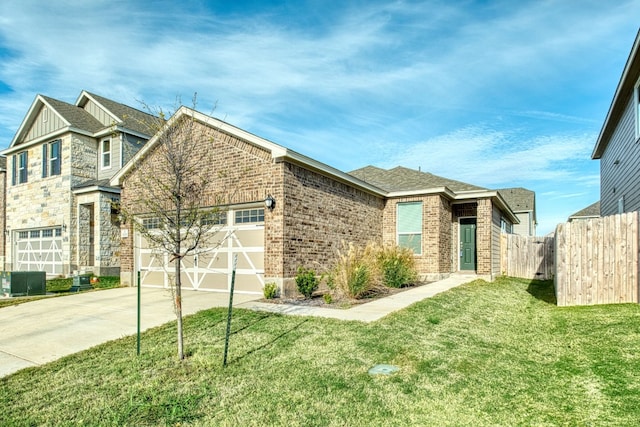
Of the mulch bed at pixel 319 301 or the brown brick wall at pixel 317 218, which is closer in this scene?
the mulch bed at pixel 319 301

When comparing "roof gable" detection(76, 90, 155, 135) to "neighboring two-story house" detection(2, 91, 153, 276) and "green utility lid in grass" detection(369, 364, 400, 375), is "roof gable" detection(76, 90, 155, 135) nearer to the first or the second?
"neighboring two-story house" detection(2, 91, 153, 276)

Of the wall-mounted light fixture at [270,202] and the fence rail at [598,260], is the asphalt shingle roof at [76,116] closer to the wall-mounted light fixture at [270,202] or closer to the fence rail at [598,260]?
the wall-mounted light fixture at [270,202]

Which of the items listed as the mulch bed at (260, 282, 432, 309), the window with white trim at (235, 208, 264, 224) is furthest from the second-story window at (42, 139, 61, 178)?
the mulch bed at (260, 282, 432, 309)

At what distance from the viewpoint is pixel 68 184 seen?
17.0 m

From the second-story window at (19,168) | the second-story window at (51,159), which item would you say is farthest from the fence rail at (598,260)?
the second-story window at (19,168)

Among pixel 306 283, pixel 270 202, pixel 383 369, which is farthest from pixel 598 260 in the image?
pixel 270 202

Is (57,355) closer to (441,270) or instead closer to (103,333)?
(103,333)

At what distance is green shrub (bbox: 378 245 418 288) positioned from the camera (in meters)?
11.7

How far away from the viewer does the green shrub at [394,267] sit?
11719 mm

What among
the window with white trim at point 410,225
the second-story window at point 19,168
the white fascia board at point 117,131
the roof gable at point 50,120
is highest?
the roof gable at point 50,120

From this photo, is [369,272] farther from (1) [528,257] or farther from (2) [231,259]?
(1) [528,257]

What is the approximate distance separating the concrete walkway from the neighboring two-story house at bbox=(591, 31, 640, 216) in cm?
591

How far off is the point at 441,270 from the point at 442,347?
9.03 metres

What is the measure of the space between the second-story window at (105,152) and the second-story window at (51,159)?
72.7 inches
